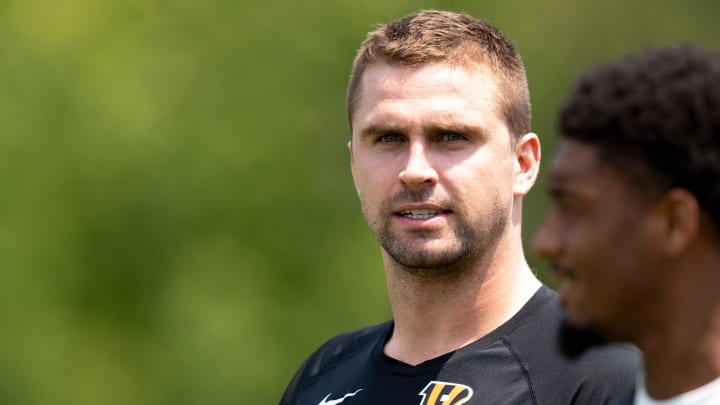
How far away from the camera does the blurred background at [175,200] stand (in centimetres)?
1330

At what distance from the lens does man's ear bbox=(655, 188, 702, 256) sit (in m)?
3.13

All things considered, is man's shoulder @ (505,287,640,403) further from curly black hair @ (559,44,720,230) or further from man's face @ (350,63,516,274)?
curly black hair @ (559,44,720,230)

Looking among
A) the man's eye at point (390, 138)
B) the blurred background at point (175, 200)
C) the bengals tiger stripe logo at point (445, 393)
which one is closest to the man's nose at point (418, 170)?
the man's eye at point (390, 138)

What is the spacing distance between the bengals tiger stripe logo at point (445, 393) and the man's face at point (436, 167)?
1.31 feet

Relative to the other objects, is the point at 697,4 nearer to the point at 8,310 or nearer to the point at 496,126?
the point at 8,310

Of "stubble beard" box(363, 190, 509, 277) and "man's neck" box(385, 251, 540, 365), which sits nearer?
"stubble beard" box(363, 190, 509, 277)

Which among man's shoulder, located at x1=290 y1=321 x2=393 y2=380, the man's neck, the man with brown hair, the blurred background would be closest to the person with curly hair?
the man with brown hair

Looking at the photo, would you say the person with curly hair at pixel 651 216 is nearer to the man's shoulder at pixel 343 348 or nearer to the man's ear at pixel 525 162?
the man's ear at pixel 525 162

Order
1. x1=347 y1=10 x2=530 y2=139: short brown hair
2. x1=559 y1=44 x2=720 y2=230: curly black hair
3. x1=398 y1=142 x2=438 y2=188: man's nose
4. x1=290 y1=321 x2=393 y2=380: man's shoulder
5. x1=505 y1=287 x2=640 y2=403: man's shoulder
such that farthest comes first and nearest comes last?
x1=290 y1=321 x2=393 y2=380: man's shoulder → x1=347 y1=10 x2=530 y2=139: short brown hair → x1=398 y1=142 x2=438 y2=188: man's nose → x1=505 y1=287 x2=640 y2=403: man's shoulder → x1=559 y1=44 x2=720 y2=230: curly black hair

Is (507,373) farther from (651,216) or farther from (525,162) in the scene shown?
(651,216)

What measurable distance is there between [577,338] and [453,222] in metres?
1.43

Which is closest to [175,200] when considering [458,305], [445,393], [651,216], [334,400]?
[334,400]

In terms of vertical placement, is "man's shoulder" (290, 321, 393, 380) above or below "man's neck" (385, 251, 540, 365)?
below

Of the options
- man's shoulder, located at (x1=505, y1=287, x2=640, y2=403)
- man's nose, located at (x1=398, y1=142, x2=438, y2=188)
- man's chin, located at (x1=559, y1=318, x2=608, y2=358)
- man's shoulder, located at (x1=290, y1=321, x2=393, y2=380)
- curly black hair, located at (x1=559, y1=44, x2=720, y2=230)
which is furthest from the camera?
man's shoulder, located at (x1=290, y1=321, x2=393, y2=380)
